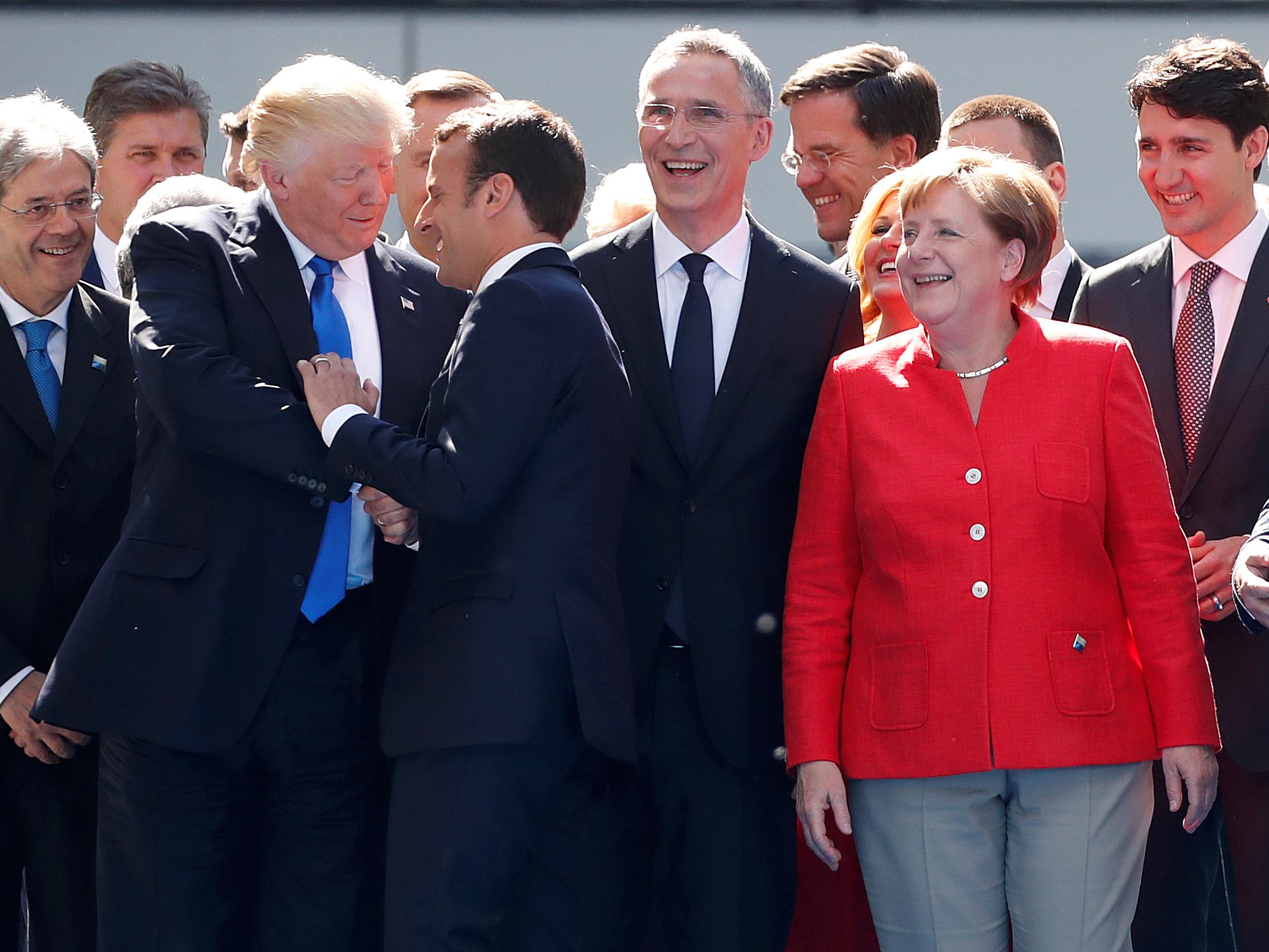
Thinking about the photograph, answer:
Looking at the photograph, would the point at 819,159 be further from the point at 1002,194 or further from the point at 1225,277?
the point at 1002,194

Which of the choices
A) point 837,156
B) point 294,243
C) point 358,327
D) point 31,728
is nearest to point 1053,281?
point 837,156

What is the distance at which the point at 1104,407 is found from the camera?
8.04 feet

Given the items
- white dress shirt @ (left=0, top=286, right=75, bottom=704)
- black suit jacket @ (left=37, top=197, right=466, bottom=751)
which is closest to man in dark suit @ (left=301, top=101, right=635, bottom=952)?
black suit jacket @ (left=37, top=197, right=466, bottom=751)

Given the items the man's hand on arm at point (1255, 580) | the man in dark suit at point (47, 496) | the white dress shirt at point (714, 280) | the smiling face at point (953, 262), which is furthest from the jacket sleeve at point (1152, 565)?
the man in dark suit at point (47, 496)

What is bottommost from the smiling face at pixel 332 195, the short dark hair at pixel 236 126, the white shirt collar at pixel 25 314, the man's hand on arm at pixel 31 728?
the man's hand on arm at pixel 31 728

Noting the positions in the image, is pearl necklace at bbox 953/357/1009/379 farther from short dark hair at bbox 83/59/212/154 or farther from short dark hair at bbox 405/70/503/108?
short dark hair at bbox 83/59/212/154

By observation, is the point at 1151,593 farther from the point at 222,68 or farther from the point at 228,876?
the point at 222,68

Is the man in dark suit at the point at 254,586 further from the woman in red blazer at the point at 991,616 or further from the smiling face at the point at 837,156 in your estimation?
the smiling face at the point at 837,156

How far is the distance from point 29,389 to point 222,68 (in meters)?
3.53

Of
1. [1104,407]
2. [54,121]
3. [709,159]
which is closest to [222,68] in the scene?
[54,121]

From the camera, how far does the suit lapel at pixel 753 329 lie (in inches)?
108

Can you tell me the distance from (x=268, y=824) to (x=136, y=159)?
100.0 inches

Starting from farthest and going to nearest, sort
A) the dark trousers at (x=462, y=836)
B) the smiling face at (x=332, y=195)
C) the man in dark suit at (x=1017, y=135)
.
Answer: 1. the man in dark suit at (x=1017, y=135)
2. the smiling face at (x=332, y=195)
3. the dark trousers at (x=462, y=836)

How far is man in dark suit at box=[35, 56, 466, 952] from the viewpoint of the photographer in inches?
95.2
